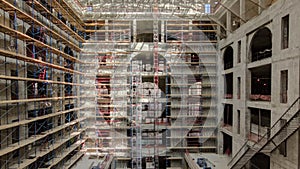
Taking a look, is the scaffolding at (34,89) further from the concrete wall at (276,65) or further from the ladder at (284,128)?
the concrete wall at (276,65)

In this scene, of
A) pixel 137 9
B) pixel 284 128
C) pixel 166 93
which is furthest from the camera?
pixel 137 9

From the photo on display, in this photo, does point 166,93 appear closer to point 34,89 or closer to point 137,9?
point 137,9

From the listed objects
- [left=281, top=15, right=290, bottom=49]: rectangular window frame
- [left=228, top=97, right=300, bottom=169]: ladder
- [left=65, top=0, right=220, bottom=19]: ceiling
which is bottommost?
[left=228, top=97, right=300, bottom=169]: ladder

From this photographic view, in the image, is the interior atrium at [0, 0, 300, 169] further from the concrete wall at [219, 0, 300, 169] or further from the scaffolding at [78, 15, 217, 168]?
the concrete wall at [219, 0, 300, 169]

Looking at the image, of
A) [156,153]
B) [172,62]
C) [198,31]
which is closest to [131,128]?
[156,153]

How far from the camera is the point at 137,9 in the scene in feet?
56.2

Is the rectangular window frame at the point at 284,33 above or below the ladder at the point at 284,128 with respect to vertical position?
above

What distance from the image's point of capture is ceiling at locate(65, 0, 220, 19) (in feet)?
53.8

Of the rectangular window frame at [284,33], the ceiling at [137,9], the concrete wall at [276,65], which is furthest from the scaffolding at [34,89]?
the rectangular window frame at [284,33]

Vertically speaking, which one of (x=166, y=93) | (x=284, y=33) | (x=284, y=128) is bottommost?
(x=284, y=128)

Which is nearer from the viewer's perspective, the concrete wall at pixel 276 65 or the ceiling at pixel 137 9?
the concrete wall at pixel 276 65

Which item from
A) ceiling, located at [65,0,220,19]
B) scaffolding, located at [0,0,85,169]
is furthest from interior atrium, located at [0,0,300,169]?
scaffolding, located at [0,0,85,169]

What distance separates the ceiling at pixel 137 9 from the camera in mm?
16391

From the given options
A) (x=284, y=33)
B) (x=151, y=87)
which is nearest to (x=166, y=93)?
(x=151, y=87)
